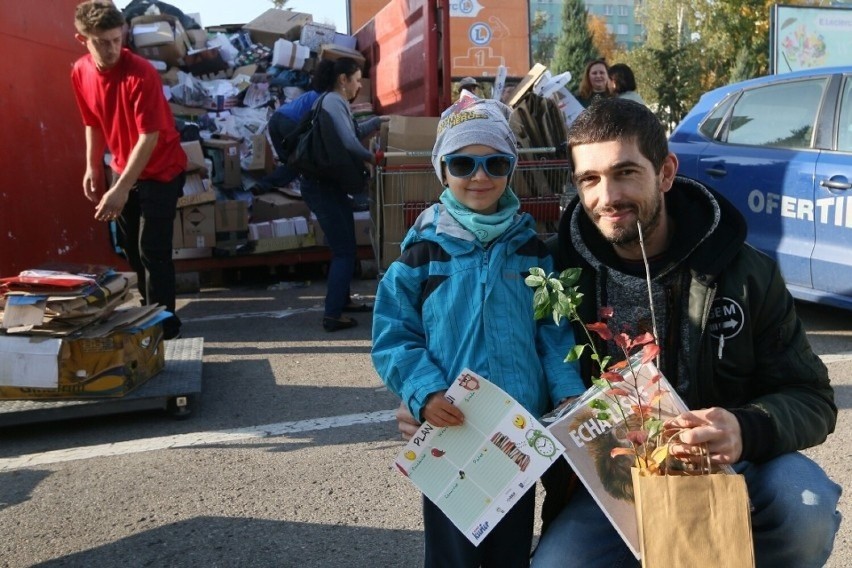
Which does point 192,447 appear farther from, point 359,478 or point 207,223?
point 207,223

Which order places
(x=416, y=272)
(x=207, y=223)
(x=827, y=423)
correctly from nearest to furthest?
(x=827, y=423)
(x=416, y=272)
(x=207, y=223)

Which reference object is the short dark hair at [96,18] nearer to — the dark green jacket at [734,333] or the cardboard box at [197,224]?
the cardboard box at [197,224]

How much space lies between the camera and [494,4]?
53.7 feet

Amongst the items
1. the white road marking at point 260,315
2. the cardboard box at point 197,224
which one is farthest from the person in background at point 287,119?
the cardboard box at point 197,224

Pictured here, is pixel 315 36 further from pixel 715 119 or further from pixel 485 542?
pixel 485 542

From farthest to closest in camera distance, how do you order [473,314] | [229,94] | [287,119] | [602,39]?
[602,39] → [229,94] → [287,119] → [473,314]

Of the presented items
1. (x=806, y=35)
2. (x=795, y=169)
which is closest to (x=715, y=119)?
(x=795, y=169)

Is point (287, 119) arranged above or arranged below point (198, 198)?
above

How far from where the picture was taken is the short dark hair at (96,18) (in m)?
4.98

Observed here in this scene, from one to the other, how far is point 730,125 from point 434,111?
2168 millimetres

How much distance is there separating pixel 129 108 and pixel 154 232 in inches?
30.4

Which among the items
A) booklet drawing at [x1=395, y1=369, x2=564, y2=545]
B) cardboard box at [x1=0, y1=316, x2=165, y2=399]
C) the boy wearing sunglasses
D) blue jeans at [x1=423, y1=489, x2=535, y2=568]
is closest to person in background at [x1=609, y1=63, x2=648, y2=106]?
cardboard box at [x1=0, y1=316, x2=165, y2=399]

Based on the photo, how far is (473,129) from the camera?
2.25m

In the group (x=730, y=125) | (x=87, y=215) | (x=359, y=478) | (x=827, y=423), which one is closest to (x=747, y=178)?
(x=730, y=125)
